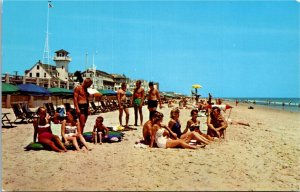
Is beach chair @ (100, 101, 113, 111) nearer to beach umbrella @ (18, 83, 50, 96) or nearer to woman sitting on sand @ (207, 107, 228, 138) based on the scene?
beach umbrella @ (18, 83, 50, 96)

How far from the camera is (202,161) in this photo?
5.61 metres

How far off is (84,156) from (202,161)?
1.92 m

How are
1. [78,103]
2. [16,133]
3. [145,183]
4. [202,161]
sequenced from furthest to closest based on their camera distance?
[16,133] < [78,103] < [202,161] < [145,183]

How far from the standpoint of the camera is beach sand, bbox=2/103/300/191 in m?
4.36

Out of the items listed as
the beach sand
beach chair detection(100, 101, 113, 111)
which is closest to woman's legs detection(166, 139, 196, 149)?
the beach sand

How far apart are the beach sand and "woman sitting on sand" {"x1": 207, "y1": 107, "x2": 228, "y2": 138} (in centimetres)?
88

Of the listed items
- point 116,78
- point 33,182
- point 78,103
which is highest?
point 116,78

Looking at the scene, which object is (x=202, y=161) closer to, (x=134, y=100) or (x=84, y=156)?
(x=84, y=156)

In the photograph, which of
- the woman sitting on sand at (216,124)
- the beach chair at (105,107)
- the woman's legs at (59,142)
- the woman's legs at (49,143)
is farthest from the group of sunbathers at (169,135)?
the beach chair at (105,107)

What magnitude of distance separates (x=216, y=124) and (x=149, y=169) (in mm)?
3643

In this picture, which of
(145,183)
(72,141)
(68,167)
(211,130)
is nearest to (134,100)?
(211,130)

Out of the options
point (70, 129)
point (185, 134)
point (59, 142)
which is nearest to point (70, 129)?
point (70, 129)

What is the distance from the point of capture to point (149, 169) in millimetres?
5078

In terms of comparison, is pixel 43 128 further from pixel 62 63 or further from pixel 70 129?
pixel 62 63
